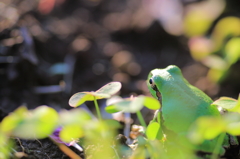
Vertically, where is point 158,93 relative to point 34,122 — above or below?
below

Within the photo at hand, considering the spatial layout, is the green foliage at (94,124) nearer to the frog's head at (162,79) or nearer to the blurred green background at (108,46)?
the frog's head at (162,79)

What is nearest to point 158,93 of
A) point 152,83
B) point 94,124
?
point 152,83

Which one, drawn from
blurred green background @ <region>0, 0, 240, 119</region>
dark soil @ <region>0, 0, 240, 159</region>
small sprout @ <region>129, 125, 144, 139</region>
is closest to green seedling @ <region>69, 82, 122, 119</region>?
small sprout @ <region>129, 125, 144, 139</region>

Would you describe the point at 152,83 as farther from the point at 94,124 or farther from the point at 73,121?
the point at 73,121

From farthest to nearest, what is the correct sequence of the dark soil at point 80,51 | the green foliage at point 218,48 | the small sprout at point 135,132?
the green foliage at point 218,48 → the dark soil at point 80,51 → the small sprout at point 135,132

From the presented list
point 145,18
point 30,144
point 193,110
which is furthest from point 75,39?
point 193,110

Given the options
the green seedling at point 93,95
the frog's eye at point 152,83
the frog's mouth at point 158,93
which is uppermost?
the green seedling at point 93,95

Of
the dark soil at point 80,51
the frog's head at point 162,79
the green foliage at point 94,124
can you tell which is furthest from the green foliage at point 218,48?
the green foliage at point 94,124

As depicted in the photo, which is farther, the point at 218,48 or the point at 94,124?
the point at 218,48

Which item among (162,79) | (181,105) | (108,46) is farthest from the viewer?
(108,46)
